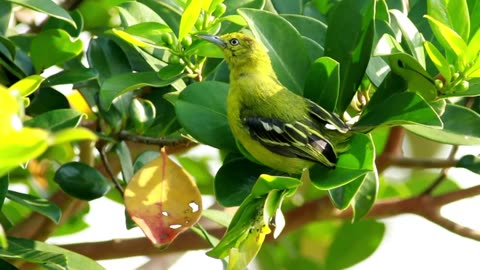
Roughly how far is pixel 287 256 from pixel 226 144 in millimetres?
1344

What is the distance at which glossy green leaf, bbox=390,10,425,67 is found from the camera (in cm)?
168

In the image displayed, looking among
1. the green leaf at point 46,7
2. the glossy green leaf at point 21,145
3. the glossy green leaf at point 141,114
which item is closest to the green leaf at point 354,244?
the glossy green leaf at point 141,114

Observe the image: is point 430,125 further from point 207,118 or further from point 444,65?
point 207,118

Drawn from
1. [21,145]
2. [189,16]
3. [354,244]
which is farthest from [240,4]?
[354,244]

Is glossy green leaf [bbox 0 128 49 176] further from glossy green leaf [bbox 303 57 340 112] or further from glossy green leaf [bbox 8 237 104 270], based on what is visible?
glossy green leaf [bbox 303 57 340 112]

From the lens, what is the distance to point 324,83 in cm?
179

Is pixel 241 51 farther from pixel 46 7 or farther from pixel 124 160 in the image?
pixel 46 7

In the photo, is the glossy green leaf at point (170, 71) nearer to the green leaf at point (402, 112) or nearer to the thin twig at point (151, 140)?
the thin twig at point (151, 140)

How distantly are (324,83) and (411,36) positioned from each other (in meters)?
0.18

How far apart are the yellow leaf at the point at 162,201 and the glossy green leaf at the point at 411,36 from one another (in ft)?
1.56

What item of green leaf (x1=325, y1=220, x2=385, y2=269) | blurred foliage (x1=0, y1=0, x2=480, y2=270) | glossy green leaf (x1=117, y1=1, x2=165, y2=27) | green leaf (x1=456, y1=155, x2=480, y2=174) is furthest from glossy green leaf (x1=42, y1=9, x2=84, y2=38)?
green leaf (x1=325, y1=220, x2=385, y2=269)

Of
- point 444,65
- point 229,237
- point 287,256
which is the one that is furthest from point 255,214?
point 287,256

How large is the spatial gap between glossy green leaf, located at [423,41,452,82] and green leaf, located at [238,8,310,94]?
265mm

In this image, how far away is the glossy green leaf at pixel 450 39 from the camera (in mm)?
1629
